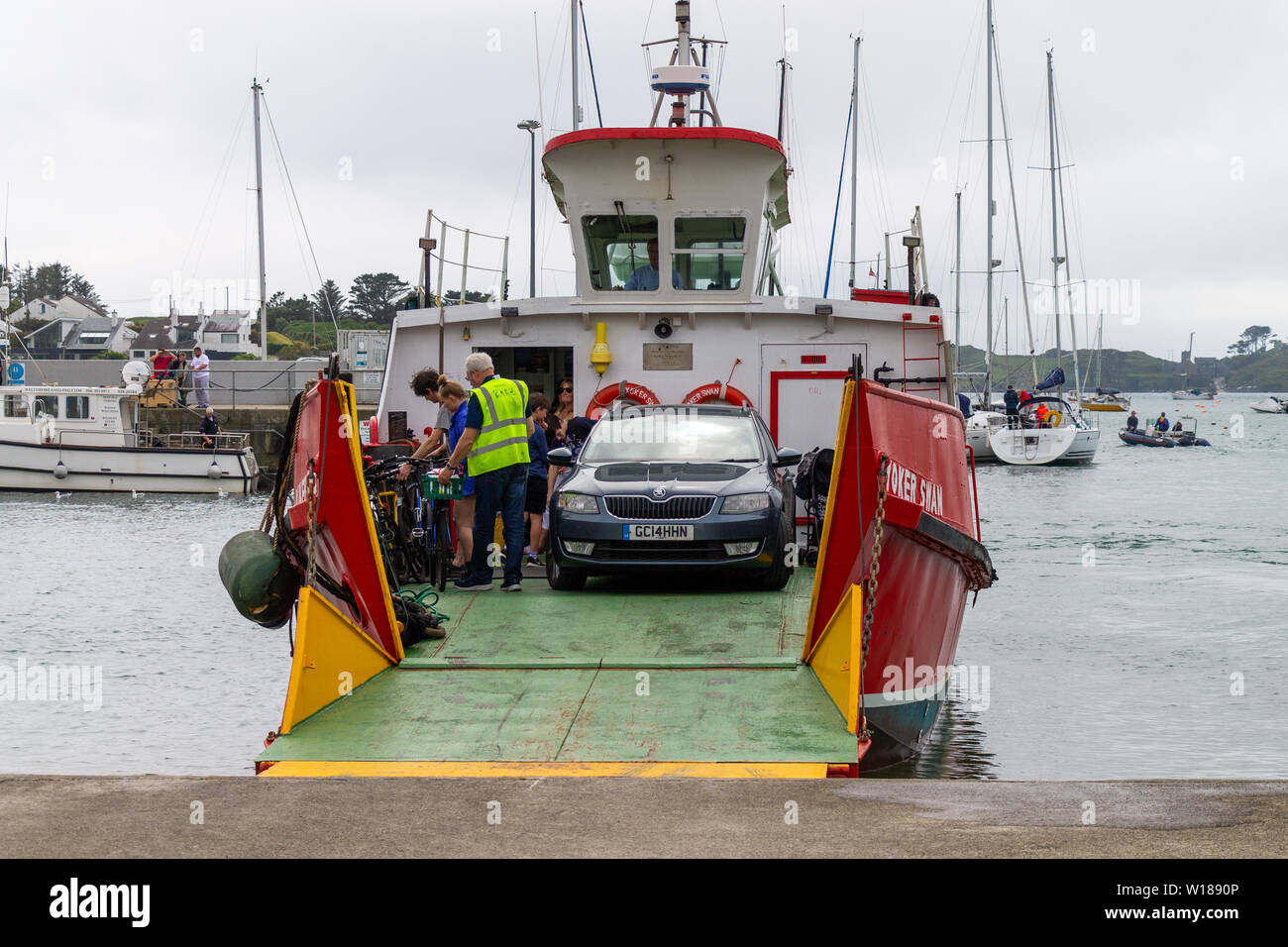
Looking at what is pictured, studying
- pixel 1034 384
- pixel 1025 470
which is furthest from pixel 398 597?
pixel 1034 384

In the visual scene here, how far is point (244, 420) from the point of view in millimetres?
40250

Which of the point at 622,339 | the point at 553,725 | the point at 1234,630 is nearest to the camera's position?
the point at 553,725

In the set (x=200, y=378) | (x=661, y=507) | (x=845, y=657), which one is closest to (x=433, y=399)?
(x=661, y=507)

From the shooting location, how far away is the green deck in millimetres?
6094

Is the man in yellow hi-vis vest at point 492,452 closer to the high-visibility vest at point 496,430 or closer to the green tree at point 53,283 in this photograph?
the high-visibility vest at point 496,430

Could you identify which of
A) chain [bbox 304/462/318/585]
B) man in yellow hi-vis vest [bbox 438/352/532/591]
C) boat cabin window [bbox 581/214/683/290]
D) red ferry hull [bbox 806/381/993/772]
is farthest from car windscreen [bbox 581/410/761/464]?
chain [bbox 304/462/318/585]

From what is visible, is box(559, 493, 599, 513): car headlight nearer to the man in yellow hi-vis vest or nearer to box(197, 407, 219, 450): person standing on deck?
the man in yellow hi-vis vest

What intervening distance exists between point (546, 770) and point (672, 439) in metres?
5.40

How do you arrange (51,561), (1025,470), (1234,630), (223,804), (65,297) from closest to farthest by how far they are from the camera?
(223,804), (1234,630), (51,561), (1025,470), (65,297)

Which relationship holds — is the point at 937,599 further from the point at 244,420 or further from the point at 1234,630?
the point at 244,420

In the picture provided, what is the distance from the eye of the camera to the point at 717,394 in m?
13.8

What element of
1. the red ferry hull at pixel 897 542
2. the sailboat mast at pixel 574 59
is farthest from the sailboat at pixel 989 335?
the red ferry hull at pixel 897 542

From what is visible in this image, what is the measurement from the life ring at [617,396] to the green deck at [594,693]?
4.53m
